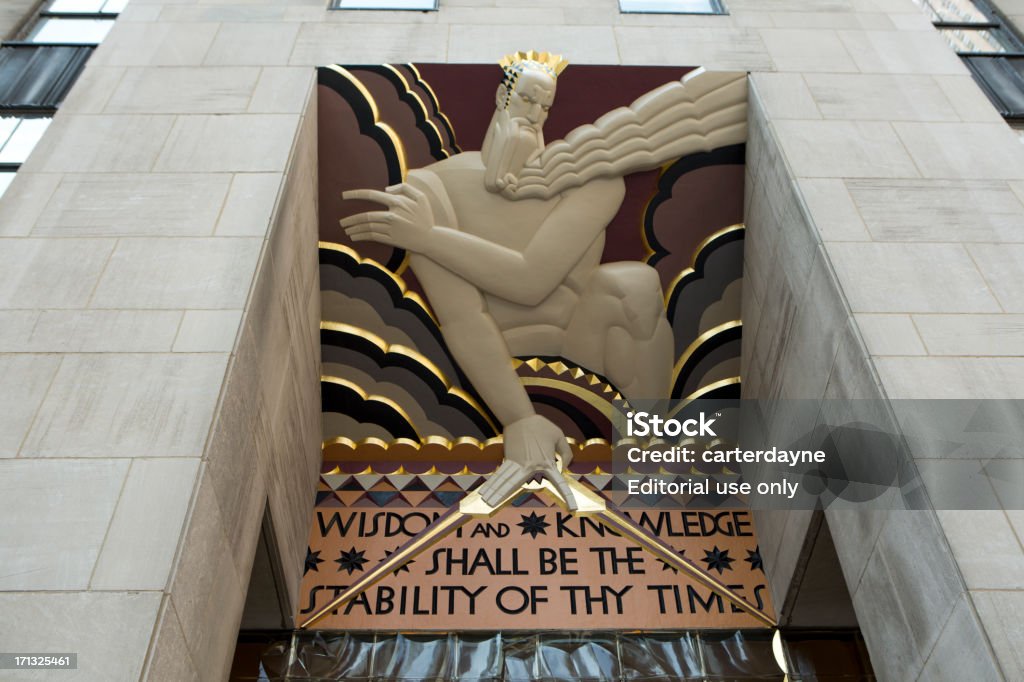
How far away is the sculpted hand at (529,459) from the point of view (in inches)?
334

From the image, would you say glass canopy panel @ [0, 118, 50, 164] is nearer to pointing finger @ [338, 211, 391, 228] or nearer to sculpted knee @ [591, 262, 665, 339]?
pointing finger @ [338, 211, 391, 228]

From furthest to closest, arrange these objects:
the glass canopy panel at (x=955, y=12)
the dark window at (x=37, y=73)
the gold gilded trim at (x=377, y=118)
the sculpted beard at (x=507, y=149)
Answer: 1. the glass canopy panel at (x=955, y=12)
2. the dark window at (x=37, y=73)
3. the gold gilded trim at (x=377, y=118)
4. the sculpted beard at (x=507, y=149)

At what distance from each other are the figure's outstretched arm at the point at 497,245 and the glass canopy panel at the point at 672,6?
106 inches

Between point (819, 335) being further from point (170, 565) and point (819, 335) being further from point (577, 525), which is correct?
point (170, 565)

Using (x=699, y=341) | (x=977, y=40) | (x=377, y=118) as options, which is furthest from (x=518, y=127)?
(x=977, y=40)

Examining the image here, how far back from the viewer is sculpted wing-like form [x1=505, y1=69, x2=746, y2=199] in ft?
27.9

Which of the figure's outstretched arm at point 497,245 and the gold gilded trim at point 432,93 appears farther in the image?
the gold gilded trim at point 432,93

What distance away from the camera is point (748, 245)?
8.66m

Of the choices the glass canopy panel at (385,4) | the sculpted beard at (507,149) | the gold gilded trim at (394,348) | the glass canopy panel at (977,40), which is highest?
the glass canopy panel at (977,40)

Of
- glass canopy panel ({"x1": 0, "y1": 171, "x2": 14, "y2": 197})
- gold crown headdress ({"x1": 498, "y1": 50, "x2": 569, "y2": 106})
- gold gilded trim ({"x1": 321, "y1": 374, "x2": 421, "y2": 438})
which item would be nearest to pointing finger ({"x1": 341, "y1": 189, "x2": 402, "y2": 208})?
gold crown headdress ({"x1": 498, "y1": 50, "x2": 569, "y2": 106})

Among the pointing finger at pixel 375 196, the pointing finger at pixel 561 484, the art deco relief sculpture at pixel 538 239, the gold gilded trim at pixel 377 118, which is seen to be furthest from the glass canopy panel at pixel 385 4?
the pointing finger at pixel 561 484

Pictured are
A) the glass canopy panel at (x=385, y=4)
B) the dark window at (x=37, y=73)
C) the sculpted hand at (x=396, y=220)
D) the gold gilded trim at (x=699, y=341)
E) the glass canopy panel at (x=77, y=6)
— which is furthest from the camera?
the glass canopy panel at (x=77, y=6)

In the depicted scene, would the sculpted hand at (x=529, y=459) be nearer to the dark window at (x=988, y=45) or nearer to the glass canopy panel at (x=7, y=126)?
the glass canopy panel at (x=7, y=126)

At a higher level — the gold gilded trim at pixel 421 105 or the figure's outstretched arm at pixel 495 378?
the gold gilded trim at pixel 421 105
